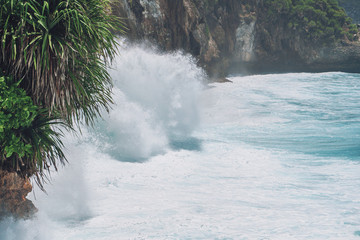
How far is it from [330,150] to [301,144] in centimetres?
98

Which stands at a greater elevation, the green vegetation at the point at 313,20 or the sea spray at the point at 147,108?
the green vegetation at the point at 313,20

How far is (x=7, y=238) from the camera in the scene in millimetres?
5277

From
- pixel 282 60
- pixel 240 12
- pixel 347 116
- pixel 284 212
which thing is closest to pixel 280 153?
pixel 284 212

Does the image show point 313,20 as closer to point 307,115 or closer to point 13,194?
point 307,115

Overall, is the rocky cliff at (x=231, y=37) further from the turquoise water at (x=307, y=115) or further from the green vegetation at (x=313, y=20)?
the turquoise water at (x=307, y=115)

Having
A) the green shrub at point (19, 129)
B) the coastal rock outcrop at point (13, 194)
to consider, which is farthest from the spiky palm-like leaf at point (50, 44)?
the coastal rock outcrop at point (13, 194)

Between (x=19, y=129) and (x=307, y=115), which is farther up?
(x=19, y=129)

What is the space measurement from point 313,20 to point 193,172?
32.6 m

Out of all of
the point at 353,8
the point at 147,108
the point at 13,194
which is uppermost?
the point at 353,8

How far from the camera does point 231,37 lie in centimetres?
3366

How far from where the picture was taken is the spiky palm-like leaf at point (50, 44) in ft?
15.1

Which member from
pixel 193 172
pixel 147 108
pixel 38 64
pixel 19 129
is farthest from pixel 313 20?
pixel 19 129

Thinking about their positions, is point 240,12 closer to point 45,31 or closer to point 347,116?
Answer: point 347,116

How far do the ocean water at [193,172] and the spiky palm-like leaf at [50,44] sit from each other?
190cm
